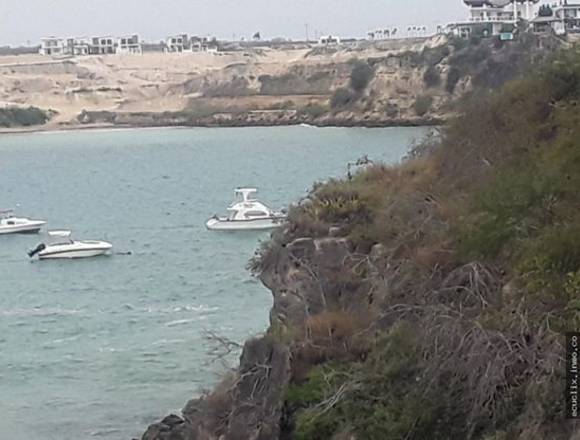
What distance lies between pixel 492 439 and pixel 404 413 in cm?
102

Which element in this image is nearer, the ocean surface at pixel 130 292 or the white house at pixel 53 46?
the ocean surface at pixel 130 292

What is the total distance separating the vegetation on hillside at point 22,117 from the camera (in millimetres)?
117312

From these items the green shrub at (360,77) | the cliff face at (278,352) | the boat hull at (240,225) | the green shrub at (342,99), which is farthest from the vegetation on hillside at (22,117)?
the cliff face at (278,352)

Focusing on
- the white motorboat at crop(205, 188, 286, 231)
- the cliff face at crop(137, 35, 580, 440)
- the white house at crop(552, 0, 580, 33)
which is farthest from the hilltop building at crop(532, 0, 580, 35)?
the cliff face at crop(137, 35, 580, 440)

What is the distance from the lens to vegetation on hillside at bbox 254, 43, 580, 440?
31.6 ft

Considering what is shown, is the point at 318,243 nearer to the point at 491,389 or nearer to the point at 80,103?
the point at 491,389

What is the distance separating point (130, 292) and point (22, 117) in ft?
296

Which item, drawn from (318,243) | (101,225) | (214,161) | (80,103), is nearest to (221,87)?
(80,103)

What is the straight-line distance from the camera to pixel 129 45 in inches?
6501

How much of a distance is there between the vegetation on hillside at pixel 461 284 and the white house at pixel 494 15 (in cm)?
7720

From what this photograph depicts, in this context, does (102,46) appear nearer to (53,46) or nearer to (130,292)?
(53,46)

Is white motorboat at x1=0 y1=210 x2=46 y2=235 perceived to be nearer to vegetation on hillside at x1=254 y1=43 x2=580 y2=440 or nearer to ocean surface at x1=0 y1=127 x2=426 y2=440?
ocean surface at x1=0 y1=127 x2=426 y2=440

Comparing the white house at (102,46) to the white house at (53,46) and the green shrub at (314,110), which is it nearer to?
the white house at (53,46)

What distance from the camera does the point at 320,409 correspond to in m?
11.0
